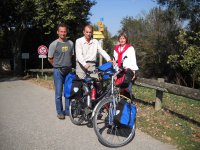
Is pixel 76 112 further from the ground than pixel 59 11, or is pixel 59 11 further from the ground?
pixel 59 11

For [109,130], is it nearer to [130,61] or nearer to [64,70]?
[130,61]

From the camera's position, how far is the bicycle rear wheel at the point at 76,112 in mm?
6087

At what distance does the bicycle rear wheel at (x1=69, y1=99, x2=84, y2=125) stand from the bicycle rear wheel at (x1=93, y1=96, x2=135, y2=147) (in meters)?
0.62

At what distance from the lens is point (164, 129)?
19.7ft

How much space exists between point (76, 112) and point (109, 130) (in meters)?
0.96

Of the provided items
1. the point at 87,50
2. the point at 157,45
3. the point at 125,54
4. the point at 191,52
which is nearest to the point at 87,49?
the point at 87,50

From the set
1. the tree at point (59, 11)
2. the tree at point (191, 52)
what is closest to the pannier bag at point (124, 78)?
the tree at point (191, 52)

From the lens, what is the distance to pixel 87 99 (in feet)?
19.1

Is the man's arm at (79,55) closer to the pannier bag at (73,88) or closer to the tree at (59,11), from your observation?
the pannier bag at (73,88)

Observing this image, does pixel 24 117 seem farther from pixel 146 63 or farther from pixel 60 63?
pixel 146 63

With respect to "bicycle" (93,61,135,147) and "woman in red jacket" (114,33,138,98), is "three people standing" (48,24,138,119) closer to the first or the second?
"woman in red jacket" (114,33,138,98)

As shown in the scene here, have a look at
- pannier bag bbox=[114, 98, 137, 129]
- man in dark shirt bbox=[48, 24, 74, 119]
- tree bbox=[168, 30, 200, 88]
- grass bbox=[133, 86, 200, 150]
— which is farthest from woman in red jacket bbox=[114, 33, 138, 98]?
tree bbox=[168, 30, 200, 88]

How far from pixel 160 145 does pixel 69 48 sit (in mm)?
3038

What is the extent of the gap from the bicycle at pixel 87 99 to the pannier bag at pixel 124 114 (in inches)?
26.8
